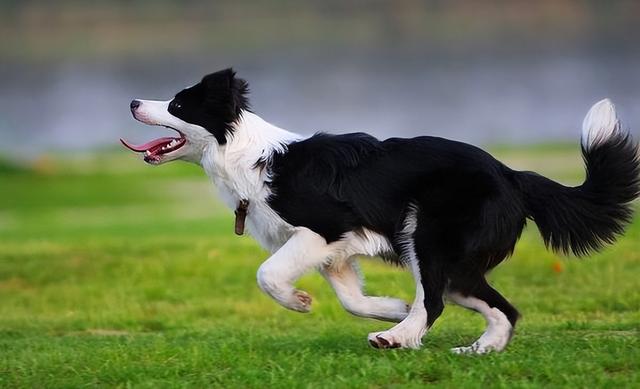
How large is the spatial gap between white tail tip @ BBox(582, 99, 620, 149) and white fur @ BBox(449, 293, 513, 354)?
109cm

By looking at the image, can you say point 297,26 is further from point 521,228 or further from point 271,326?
point 521,228

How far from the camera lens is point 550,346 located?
260 inches

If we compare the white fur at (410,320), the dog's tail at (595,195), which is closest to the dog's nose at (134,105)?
the white fur at (410,320)

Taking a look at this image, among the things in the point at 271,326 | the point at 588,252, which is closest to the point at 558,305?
the point at 271,326

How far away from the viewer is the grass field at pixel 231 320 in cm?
594

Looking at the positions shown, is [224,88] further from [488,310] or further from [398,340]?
[488,310]

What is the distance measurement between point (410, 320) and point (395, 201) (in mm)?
681

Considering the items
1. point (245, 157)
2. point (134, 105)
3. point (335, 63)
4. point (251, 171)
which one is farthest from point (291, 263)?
point (335, 63)

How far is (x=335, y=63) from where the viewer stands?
35.7 meters

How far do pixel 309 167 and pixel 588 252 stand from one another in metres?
1.66

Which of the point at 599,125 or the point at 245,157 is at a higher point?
the point at 599,125

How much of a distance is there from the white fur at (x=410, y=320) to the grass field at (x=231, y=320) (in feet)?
0.25

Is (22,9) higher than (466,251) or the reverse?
higher

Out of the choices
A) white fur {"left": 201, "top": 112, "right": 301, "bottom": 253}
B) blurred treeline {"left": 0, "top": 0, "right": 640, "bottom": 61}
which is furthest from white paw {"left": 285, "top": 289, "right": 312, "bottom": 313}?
blurred treeline {"left": 0, "top": 0, "right": 640, "bottom": 61}
